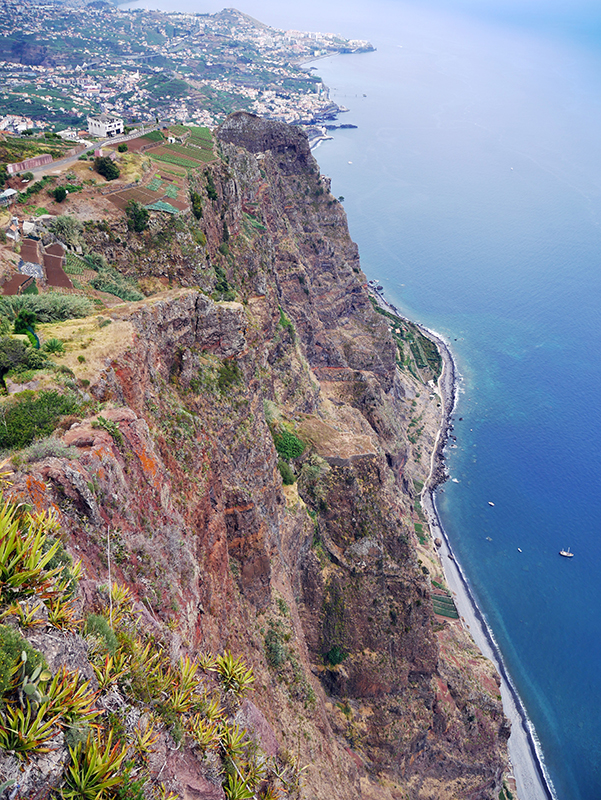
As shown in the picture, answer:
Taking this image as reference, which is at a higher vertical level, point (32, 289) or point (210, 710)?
point (32, 289)

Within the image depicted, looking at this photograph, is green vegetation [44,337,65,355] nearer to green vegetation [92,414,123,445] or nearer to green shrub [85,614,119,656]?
green vegetation [92,414,123,445]

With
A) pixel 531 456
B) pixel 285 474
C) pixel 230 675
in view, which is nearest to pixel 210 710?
pixel 230 675

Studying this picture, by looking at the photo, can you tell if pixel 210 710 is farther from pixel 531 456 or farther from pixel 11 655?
pixel 531 456

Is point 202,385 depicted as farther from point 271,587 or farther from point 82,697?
point 82,697

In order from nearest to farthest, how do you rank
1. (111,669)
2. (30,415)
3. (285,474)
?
(111,669) < (30,415) < (285,474)

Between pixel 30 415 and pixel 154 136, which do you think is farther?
pixel 154 136
